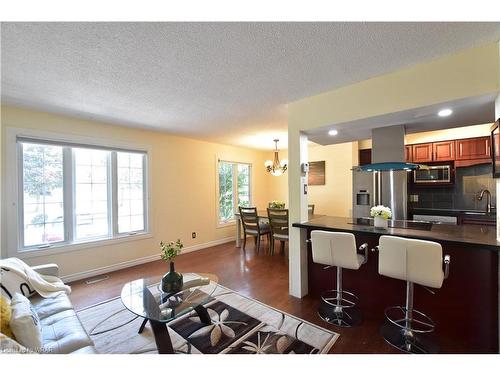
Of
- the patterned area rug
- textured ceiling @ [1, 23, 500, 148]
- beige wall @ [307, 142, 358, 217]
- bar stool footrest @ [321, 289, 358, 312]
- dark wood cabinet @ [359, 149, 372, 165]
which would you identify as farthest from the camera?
beige wall @ [307, 142, 358, 217]

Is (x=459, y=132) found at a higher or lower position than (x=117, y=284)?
higher

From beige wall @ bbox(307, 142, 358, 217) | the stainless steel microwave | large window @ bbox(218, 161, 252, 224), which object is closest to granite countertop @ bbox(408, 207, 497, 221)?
the stainless steel microwave

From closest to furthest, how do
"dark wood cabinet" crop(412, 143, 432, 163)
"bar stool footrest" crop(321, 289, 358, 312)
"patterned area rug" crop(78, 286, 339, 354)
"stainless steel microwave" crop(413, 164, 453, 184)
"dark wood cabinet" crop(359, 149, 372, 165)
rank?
"patterned area rug" crop(78, 286, 339, 354) < "bar stool footrest" crop(321, 289, 358, 312) < "stainless steel microwave" crop(413, 164, 453, 184) < "dark wood cabinet" crop(412, 143, 432, 163) < "dark wood cabinet" crop(359, 149, 372, 165)

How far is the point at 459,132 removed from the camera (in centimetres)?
422

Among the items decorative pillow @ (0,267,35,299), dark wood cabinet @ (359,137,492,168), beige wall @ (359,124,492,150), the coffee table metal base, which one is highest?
beige wall @ (359,124,492,150)

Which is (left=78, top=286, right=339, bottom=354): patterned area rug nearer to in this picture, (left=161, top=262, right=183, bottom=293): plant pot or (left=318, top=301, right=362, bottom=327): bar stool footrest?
(left=318, top=301, right=362, bottom=327): bar stool footrest

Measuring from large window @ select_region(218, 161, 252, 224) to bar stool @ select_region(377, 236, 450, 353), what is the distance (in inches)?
158

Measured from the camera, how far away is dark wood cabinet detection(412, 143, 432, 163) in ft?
14.4

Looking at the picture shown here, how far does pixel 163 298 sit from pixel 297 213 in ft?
5.47

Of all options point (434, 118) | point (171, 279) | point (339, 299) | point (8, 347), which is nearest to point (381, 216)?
point (339, 299)

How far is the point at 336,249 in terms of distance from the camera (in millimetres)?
2043

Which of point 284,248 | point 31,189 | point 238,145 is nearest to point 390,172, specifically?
point 284,248
